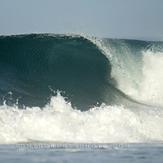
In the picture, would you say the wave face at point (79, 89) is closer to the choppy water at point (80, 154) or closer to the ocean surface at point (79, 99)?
the ocean surface at point (79, 99)

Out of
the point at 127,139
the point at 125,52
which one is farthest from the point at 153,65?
the point at 127,139

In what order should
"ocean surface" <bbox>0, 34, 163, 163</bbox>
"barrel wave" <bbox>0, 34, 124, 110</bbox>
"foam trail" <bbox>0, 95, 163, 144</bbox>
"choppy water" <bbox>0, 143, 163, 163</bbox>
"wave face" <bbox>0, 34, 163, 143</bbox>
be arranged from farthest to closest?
"barrel wave" <bbox>0, 34, 124, 110</bbox>, "wave face" <bbox>0, 34, 163, 143</bbox>, "foam trail" <bbox>0, 95, 163, 144</bbox>, "ocean surface" <bbox>0, 34, 163, 163</bbox>, "choppy water" <bbox>0, 143, 163, 163</bbox>

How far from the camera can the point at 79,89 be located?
66.9 feet

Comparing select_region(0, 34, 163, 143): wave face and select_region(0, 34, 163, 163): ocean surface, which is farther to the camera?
select_region(0, 34, 163, 143): wave face

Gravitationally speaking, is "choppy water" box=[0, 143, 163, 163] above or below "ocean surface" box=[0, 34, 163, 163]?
below

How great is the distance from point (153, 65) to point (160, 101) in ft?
9.21

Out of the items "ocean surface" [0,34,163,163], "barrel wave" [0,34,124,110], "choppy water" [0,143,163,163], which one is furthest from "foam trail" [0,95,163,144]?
"barrel wave" [0,34,124,110]

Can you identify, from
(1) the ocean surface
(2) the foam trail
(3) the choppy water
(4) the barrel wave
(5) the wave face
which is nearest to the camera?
(3) the choppy water

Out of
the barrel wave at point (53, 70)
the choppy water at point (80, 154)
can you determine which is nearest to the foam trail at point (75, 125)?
the choppy water at point (80, 154)

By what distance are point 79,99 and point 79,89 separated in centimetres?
130

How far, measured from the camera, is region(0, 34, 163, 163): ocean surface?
10648mm

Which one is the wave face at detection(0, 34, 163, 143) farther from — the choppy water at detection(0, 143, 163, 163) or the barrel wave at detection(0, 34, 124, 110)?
the choppy water at detection(0, 143, 163, 163)

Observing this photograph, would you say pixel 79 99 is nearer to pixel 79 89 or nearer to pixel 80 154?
pixel 79 89

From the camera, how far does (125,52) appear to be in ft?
79.0
